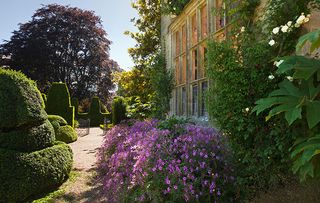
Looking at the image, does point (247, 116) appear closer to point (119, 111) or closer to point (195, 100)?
point (195, 100)

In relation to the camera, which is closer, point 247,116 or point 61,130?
point 247,116

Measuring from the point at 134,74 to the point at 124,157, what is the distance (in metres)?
9.45

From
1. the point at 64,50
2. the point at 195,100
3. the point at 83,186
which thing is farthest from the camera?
the point at 64,50

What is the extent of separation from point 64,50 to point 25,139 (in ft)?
83.8

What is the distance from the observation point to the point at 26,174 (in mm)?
4949

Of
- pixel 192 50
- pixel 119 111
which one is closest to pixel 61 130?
pixel 119 111

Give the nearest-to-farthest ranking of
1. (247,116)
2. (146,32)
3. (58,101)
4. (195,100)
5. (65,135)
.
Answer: (247,116)
(195,100)
(65,135)
(146,32)
(58,101)

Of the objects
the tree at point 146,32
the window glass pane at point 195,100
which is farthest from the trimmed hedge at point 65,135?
the window glass pane at point 195,100

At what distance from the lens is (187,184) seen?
2.89 metres

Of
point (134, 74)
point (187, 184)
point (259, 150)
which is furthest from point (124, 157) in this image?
point (134, 74)

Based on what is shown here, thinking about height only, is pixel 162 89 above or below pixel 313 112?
above

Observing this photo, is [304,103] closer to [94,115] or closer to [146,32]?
[146,32]

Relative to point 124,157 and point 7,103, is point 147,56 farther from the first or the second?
point 124,157

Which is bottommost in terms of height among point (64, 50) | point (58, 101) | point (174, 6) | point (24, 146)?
point (24, 146)
